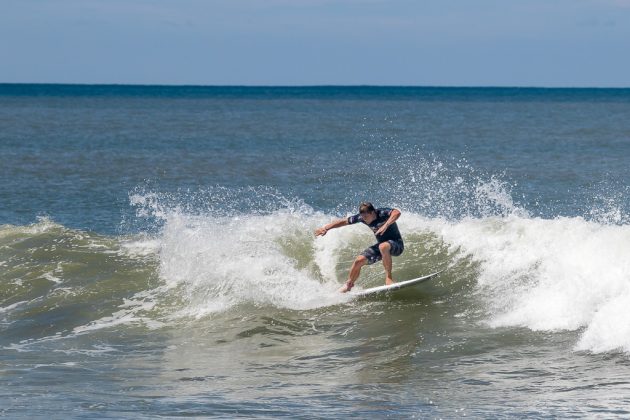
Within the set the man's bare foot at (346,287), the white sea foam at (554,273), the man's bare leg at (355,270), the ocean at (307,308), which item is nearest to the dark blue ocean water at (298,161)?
the ocean at (307,308)

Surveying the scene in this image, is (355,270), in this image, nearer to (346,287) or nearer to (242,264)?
(346,287)

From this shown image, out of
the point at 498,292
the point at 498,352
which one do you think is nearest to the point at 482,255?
the point at 498,292

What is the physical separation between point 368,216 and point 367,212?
0.08 meters

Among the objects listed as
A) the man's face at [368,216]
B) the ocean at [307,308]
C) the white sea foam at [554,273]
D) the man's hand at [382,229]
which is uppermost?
the man's face at [368,216]

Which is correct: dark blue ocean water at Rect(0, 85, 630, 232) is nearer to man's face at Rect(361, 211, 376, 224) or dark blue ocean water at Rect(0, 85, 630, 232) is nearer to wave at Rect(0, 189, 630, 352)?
wave at Rect(0, 189, 630, 352)

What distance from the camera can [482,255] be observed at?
694 inches

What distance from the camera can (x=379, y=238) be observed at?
52.6 ft

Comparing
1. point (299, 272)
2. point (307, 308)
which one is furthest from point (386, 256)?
point (299, 272)

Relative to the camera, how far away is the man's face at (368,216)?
1573cm

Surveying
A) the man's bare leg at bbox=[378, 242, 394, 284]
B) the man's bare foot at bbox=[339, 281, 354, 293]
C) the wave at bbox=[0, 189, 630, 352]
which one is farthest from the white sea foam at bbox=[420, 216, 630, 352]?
Answer: the man's bare foot at bbox=[339, 281, 354, 293]

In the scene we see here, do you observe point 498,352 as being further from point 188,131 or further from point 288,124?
point 288,124

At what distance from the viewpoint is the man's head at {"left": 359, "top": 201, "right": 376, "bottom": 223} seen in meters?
15.7

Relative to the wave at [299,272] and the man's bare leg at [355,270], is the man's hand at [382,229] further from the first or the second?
the wave at [299,272]

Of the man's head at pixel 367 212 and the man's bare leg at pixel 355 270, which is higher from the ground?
the man's head at pixel 367 212
